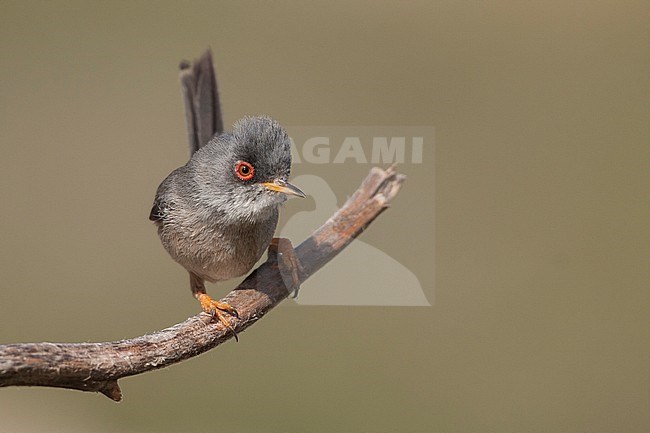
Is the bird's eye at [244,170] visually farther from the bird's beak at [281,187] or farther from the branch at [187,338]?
the branch at [187,338]

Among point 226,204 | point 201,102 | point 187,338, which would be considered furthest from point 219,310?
point 201,102

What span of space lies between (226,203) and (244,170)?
4.1 inches

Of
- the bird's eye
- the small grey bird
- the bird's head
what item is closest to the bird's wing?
the small grey bird

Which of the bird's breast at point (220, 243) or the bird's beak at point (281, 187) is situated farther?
the bird's breast at point (220, 243)

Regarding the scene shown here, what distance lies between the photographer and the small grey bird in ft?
4.97

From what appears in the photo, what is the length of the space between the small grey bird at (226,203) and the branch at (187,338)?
6 centimetres

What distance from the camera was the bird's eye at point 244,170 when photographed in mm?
1533

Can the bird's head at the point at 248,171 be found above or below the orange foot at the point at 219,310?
above

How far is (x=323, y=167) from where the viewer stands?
2.04 meters

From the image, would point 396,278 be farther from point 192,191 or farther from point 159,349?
point 159,349

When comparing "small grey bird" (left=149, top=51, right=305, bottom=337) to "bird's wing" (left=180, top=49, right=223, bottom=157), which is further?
"bird's wing" (left=180, top=49, right=223, bottom=157)

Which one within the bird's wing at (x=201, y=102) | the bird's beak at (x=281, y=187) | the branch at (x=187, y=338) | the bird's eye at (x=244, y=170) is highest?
the bird's wing at (x=201, y=102)

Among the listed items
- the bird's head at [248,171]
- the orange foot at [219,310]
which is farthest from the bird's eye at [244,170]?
the orange foot at [219,310]

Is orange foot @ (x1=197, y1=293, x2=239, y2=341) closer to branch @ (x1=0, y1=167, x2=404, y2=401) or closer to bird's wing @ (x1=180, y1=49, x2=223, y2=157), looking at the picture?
branch @ (x1=0, y1=167, x2=404, y2=401)
